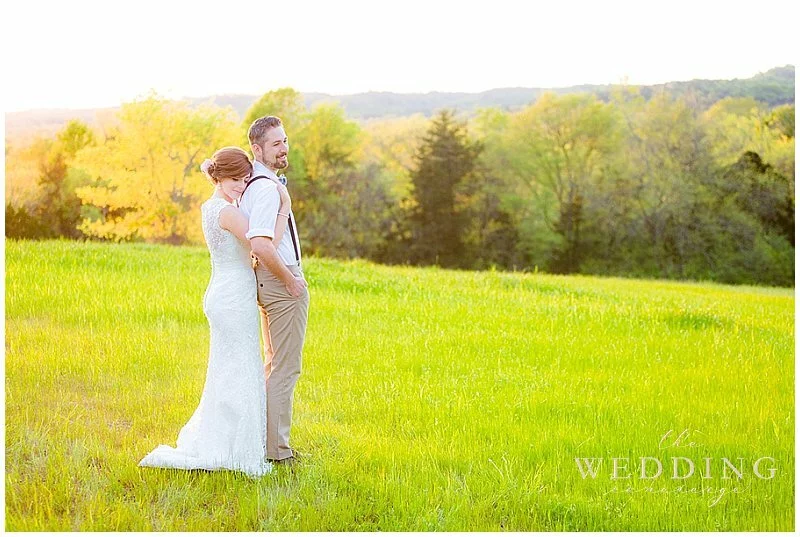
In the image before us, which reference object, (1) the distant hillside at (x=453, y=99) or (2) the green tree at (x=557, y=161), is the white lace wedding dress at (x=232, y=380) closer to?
(1) the distant hillside at (x=453, y=99)

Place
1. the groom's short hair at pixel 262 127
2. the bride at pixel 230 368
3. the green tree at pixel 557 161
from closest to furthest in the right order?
the groom's short hair at pixel 262 127 → the bride at pixel 230 368 → the green tree at pixel 557 161

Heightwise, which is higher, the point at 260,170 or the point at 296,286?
the point at 260,170

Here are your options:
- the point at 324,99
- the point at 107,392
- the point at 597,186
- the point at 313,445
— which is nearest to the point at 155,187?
the point at 324,99

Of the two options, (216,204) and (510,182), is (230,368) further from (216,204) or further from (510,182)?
(510,182)

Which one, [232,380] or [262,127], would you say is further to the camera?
[232,380]

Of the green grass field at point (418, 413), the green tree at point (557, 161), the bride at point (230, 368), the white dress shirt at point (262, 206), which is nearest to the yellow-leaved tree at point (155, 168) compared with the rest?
the green tree at point (557, 161)

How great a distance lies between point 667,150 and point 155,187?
17.5 m

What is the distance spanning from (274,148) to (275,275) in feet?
2.18

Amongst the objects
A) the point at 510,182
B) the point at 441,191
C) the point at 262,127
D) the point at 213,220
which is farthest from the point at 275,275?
the point at 510,182

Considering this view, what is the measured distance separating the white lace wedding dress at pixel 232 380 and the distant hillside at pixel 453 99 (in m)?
15.6

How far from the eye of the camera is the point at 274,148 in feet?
13.8

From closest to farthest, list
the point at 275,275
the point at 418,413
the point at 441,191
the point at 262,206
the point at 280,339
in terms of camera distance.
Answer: the point at 262,206 < the point at 275,275 < the point at 280,339 < the point at 418,413 < the point at 441,191

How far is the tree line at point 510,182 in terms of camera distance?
22.6 metres

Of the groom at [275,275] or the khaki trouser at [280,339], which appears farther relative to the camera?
the khaki trouser at [280,339]
